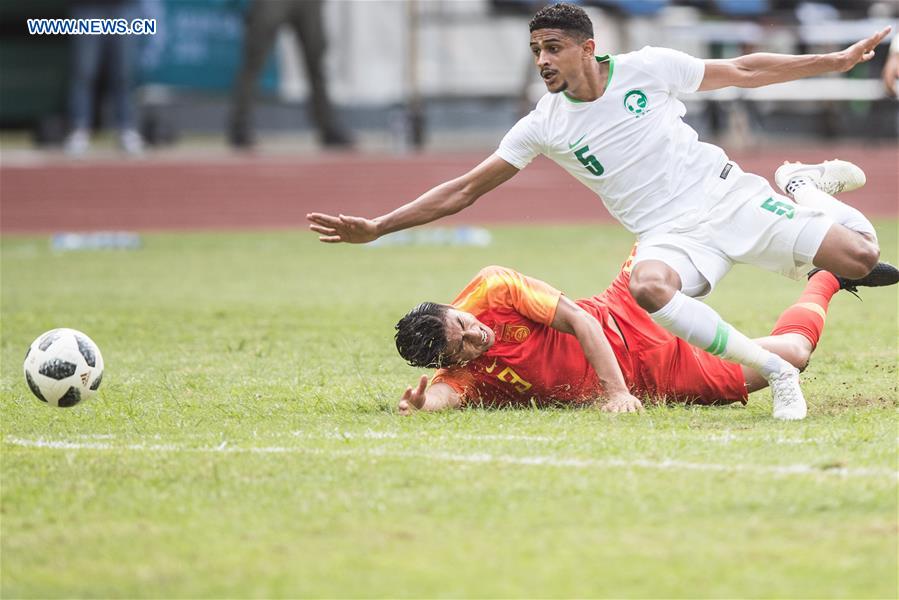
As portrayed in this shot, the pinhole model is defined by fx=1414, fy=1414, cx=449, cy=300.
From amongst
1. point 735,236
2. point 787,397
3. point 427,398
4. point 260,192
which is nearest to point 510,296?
point 427,398

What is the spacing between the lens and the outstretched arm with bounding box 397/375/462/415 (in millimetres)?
6117

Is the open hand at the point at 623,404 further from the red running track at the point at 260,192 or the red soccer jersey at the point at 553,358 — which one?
the red running track at the point at 260,192

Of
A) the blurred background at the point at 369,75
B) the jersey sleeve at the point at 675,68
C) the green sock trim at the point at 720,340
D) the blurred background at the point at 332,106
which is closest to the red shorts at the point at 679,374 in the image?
the green sock trim at the point at 720,340

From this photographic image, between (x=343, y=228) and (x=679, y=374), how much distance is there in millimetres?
1699

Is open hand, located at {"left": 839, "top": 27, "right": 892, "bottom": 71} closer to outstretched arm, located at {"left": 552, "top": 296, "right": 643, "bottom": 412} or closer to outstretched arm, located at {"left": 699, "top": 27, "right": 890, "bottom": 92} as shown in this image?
outstretched arm, located at {"left": 699, "top": 27, "right": 890, "bottom": 92}

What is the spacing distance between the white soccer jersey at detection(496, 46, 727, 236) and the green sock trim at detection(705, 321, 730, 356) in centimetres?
69

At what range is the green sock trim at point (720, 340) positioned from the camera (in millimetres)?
6066

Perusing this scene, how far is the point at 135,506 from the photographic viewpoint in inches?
182

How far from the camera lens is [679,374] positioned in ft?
21.2

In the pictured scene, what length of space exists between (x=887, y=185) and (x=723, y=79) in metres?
15.1

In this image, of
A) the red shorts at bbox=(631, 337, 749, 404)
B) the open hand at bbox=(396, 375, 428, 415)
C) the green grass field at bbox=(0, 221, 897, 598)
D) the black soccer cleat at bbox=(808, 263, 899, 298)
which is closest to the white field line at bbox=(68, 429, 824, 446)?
the green grass field at bbox=(0, 221, 897, 598)

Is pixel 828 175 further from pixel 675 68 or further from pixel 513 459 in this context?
pixel 513 459

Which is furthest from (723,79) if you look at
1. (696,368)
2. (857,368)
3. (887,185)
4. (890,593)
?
(887,185)

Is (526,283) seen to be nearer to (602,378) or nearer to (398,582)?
(602,378)
